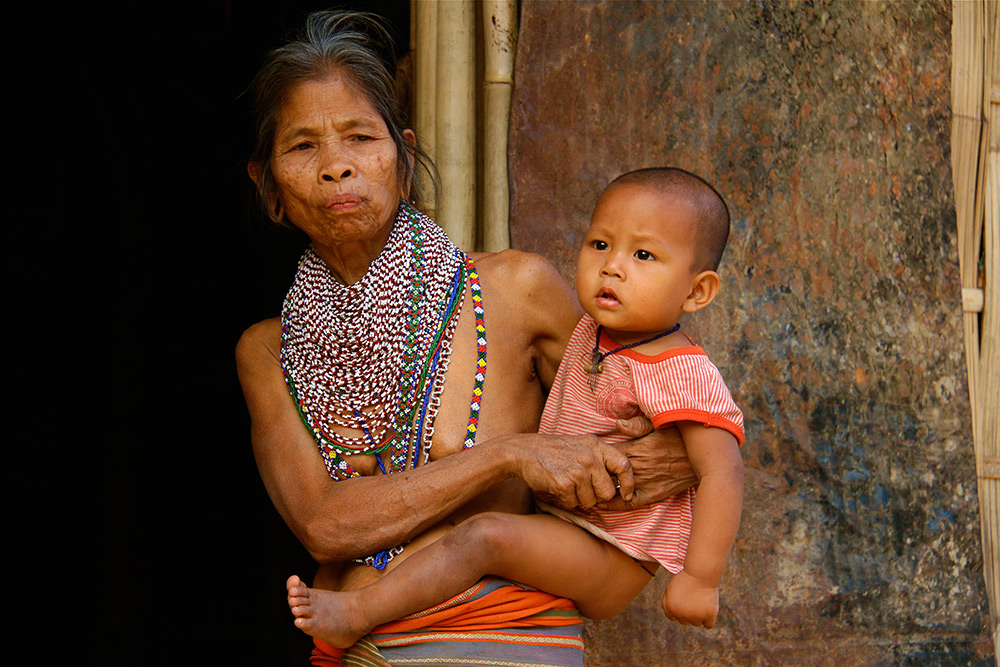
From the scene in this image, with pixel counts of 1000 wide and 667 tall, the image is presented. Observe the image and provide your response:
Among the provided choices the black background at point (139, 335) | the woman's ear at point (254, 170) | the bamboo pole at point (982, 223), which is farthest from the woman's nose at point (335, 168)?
the bamboo pole at point (982, 223)

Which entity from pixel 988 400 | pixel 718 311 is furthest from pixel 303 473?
pixel 988 400

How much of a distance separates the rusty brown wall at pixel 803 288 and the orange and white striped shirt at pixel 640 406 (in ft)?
2.37

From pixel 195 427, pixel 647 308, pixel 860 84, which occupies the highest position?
pixel 860 84

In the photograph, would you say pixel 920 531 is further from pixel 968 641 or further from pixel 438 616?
pixel 438 616

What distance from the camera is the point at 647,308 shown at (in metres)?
1.87

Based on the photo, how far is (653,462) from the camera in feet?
6.35

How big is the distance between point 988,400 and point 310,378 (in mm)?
2122

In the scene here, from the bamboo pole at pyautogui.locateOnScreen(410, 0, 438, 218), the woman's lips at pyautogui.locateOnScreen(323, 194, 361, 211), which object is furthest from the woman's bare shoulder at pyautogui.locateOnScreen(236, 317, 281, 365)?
the bamboo pole at pyautogui.locateOnScreen(410, 0, 438, 218)

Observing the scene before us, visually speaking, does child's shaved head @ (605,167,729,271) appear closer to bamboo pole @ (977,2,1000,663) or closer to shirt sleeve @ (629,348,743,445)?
shirt sleeve @ (629,348,743,445)

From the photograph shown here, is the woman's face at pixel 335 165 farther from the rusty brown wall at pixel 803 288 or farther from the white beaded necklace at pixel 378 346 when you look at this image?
the rusty brown wall at pixel 803 288

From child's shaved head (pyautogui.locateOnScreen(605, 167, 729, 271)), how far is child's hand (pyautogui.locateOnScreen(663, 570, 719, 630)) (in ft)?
1.93

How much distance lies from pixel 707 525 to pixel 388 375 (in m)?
0.75

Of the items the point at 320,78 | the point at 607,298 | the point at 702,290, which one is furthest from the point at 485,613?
the point at 320,78

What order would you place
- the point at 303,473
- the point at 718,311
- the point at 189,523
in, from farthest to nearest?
1. the point at 189,523
2. the point at 718,311
3. the point at 303,473
